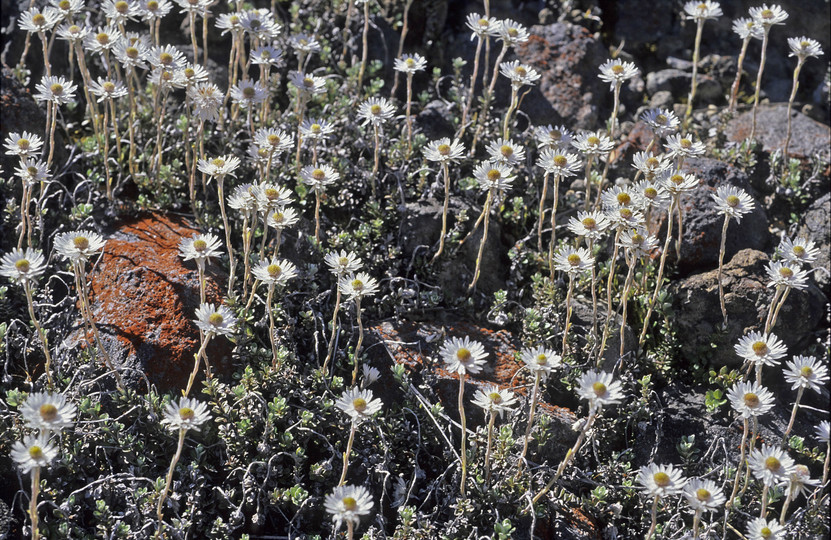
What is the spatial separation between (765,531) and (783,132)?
3023mm

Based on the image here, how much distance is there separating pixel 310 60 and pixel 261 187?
2125 mm

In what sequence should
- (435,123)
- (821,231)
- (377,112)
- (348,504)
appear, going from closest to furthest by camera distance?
(348,504)
(377,112)
(821,231)
(435,123)

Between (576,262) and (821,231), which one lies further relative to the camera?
(821,231)

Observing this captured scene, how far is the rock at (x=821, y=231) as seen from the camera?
496 cm

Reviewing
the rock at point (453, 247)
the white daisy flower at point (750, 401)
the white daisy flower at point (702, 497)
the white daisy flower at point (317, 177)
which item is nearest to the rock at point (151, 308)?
the white daisy flower at point (317, 177)

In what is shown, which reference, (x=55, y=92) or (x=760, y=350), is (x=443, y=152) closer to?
(x=760, y=350)

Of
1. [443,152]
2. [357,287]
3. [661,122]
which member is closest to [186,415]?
[357,287]

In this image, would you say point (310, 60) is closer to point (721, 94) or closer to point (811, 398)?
point (721, 94)

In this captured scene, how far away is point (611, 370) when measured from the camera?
436 cm

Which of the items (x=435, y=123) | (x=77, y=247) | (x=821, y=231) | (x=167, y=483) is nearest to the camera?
(x=167, y=483)

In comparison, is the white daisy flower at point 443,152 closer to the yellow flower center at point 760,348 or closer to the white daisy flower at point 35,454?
the yellow flower center at point 760,348

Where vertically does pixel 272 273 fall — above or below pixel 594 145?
below

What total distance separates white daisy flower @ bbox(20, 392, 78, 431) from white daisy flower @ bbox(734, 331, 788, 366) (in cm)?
284

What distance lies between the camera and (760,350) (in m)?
3.95
